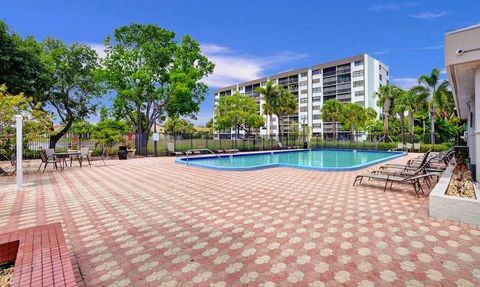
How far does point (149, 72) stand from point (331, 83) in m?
54.0

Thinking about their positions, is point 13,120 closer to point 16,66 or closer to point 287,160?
point 16,66

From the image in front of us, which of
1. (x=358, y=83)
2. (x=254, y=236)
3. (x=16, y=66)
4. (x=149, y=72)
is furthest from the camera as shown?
(x=358, y=83)

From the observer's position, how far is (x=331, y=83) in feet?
218

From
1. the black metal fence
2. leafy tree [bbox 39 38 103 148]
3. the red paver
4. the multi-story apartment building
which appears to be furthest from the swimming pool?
the multi-story apartment building

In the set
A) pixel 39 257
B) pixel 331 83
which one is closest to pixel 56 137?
pixel 39 257

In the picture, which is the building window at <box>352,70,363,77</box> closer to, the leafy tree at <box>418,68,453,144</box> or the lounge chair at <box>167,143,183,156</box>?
the leafy tree at <box>418,68,453,144</box>

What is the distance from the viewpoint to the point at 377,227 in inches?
173

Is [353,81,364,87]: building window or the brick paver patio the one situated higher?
[353,81,364,87]: building window

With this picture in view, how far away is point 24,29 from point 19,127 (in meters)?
18.2

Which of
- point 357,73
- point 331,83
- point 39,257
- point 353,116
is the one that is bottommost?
point 39,257

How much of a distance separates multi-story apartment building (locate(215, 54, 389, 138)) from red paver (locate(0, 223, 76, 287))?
170ft

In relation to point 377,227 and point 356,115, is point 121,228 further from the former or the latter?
point 356,115

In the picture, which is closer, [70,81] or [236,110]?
[70,81]

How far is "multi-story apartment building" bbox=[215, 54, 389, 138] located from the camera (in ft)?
197
